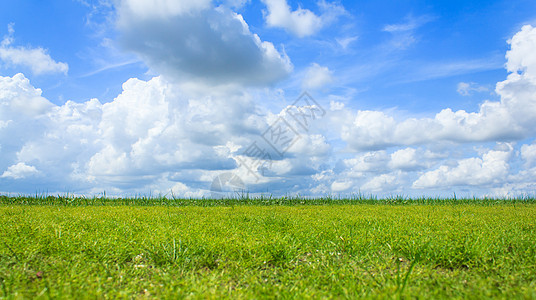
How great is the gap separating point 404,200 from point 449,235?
10537mm

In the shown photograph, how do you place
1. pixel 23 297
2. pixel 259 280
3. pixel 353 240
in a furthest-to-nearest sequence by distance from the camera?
1. pixel 353 240
2. pixel 259 280
3. pixel 23 297

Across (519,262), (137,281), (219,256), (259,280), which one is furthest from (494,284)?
(137,281)

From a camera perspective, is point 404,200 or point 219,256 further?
point 404,200

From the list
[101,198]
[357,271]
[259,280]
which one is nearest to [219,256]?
[259,280]

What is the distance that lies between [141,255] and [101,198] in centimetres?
1083

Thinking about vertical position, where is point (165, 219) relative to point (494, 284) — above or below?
above

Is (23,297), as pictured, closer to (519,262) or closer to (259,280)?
(259,280)

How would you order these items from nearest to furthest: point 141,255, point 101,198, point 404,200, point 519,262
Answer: point 519,262, point 141,255, point 101,198, point 404,200

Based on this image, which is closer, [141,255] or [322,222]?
[141,255]

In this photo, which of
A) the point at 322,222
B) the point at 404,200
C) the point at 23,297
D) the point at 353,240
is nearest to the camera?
the point at 23,297

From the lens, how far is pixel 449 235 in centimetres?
484

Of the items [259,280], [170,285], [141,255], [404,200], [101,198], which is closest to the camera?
[170,285]

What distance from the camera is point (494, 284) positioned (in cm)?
325

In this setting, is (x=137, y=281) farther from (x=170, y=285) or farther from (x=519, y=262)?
(x=519, y=262)
